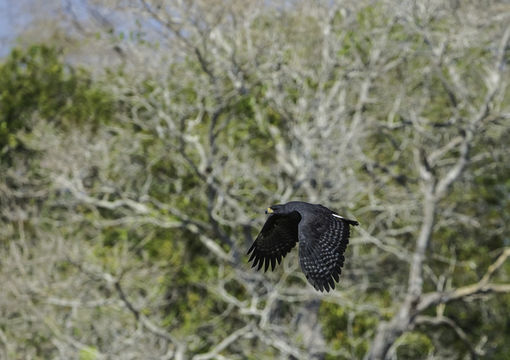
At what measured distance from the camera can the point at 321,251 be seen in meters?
6.49

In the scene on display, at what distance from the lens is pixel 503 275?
19.0m

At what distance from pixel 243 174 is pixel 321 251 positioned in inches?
337

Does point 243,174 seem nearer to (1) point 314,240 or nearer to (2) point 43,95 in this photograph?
(2) point 43,95

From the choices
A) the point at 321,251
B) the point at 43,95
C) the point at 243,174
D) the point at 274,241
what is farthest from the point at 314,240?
the point at 43,95

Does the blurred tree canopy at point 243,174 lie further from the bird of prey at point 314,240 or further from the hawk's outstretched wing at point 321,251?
the hawk's outstretched wing at point 321,251

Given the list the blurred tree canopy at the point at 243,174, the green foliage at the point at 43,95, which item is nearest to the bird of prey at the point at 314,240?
the blurred tree canopy at the point at 243,174

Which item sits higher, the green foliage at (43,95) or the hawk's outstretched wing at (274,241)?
the green foliage at (43,95)

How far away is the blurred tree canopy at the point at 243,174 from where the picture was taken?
13.7 meters

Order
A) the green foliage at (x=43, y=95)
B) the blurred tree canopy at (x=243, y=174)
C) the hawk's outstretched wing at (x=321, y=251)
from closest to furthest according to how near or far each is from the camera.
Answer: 1. the hawk's outstretched wing at (x=321, y=251)
2. the blurred tree canopy at (x=243, y=174)
3. the green foliage at (x=43, y=95)

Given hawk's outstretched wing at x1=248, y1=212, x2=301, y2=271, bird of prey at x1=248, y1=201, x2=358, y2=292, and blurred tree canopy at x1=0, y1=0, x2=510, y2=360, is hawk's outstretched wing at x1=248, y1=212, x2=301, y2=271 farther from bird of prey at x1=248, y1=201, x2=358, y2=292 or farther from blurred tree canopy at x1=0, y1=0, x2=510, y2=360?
blurred tree canopy at x1=0, y1=0, x2=510, y2=360

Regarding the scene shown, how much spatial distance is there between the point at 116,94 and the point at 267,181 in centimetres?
370

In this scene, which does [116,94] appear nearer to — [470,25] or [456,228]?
[470,25]

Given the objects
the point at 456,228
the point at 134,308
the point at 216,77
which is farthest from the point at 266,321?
the point at 456,228

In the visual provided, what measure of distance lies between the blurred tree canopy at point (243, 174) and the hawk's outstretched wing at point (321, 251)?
21.7 ft
